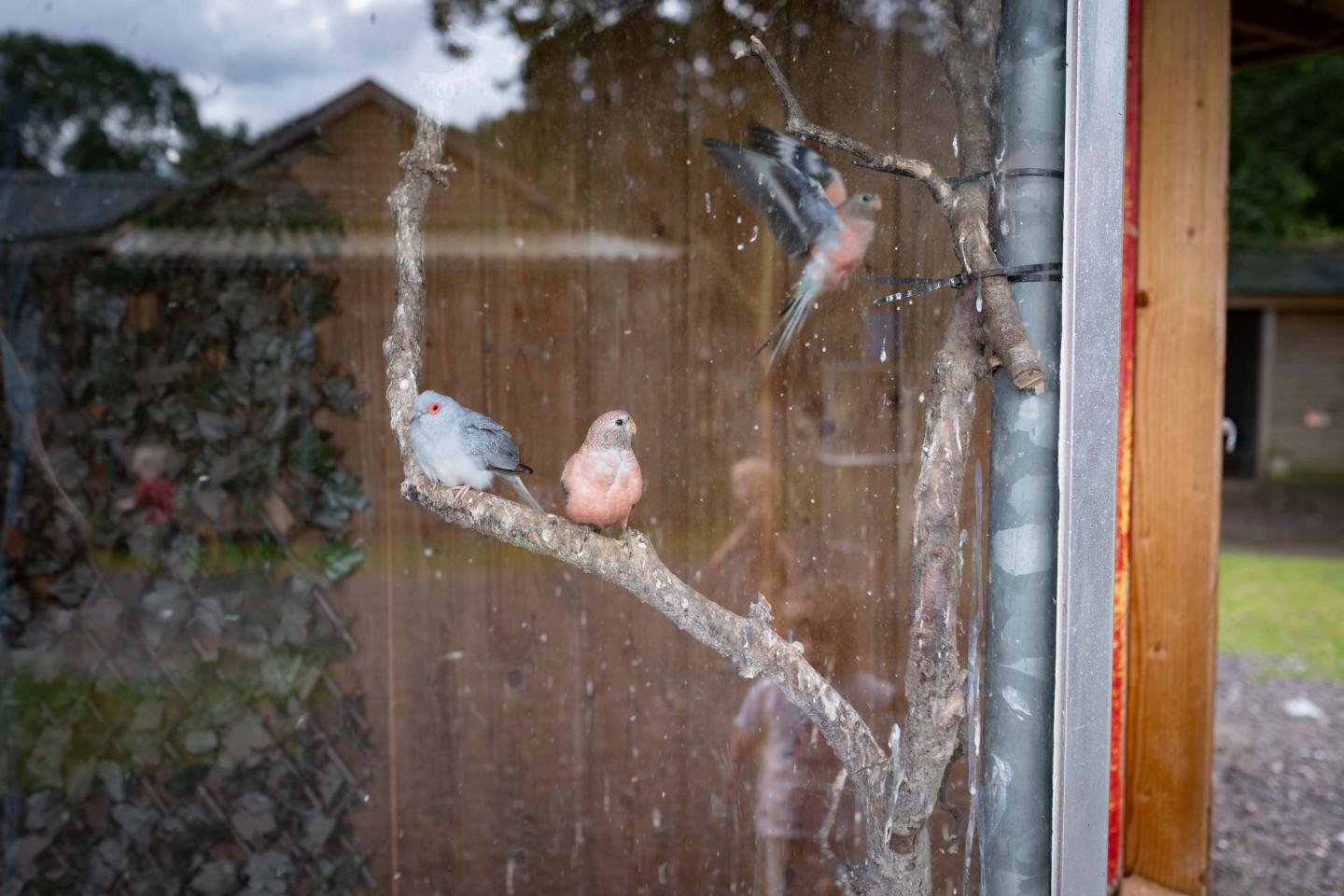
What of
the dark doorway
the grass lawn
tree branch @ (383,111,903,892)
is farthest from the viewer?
the dark doorway

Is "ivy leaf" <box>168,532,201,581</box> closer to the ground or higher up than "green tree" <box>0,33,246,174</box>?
closer to the ground

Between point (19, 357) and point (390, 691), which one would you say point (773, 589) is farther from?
point (19, 357)

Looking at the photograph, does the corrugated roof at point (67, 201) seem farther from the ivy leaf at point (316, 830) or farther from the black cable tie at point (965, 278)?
the black cable tie at point (965, 278)

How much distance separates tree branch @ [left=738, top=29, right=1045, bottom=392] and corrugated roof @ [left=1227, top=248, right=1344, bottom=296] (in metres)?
8.02

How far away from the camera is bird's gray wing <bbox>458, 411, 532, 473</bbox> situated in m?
1.06

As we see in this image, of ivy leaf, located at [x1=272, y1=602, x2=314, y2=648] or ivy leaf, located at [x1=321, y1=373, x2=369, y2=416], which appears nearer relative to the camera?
ivy leaf, located at [x1=321, y1=373, x2=369, y2=416]

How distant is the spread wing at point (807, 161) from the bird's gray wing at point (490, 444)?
0.45 m

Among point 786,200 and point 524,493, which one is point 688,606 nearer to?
point 524,493

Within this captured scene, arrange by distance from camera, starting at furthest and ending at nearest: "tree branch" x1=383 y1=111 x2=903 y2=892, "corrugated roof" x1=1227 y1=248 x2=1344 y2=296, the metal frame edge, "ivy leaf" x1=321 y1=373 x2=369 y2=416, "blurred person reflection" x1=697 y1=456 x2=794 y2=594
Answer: "corrugated roof" x1=1227 y1=248 x2=1344 y2=296 < "ivy leaf" x1=321 y1=373 x2=369 y2=416 < "blurred person reflection" x1=697 y1=456 x2=794 y2=594 < "tree branch" x1=383 y1=111 x2=903 y2=892 < the metal frame edge

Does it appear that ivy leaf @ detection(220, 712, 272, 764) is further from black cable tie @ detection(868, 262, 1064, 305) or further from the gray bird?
black cable tie @ detection(868, 262, 1064, 305)

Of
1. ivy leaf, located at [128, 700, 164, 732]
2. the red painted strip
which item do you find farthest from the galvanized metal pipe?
ivy leaf, located at [128, 700, 164, 732]

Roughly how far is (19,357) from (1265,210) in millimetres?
9516

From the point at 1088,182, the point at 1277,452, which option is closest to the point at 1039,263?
the point at 1088,182

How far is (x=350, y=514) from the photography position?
177cm
